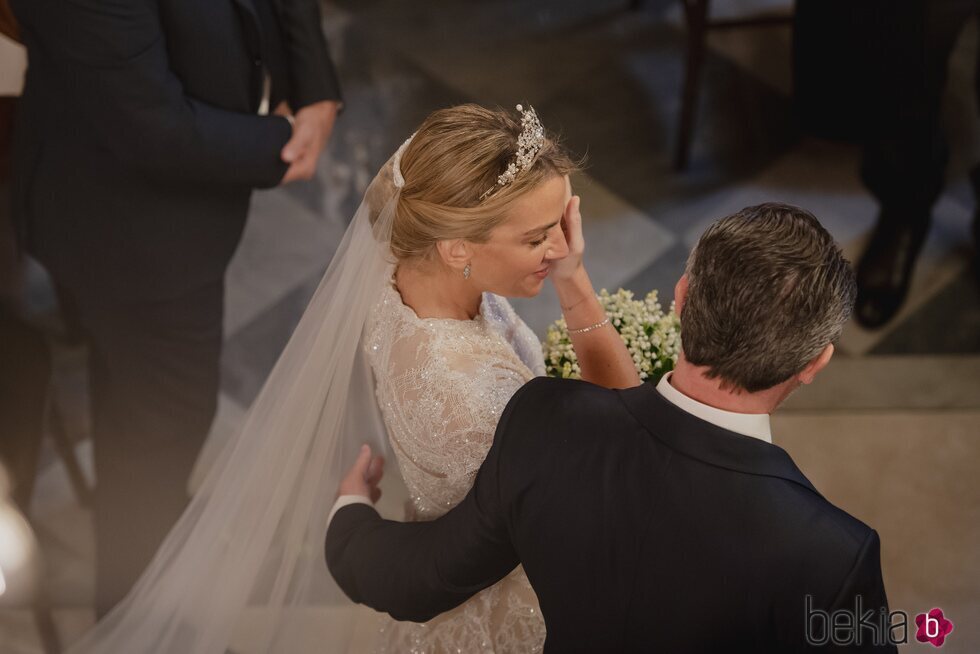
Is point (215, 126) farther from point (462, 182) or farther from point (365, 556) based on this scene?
point (365, 556)

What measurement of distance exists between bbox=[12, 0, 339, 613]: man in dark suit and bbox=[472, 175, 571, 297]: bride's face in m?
0.97

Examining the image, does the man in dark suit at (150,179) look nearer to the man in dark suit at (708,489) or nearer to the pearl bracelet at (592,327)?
the pearl bracelet at (592,327)

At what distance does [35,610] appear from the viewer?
3240 millimetres

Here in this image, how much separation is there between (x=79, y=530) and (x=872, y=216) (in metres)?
3.13

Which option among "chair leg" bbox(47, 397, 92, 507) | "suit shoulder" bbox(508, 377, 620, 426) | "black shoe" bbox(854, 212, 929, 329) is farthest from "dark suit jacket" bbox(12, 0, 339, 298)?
"black shoe" bbox(854, 212, 929, 329)

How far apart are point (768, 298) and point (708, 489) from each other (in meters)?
0.29

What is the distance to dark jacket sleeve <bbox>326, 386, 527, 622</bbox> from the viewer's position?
68.4 inches

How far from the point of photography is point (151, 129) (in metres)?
2.55

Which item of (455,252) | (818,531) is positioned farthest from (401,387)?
(818,531)

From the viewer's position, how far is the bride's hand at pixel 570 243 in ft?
6.91

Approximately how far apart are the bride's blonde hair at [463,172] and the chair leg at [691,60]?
2.18 metres

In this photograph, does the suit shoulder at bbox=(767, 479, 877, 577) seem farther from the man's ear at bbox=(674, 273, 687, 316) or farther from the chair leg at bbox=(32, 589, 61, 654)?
the chair leg at bbox=(32, 589, 61, 654)

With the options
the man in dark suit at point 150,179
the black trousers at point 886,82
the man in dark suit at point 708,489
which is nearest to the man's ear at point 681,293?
the man in dark suit at point 708,489

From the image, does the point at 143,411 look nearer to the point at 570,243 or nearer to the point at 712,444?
the point at 570,243
